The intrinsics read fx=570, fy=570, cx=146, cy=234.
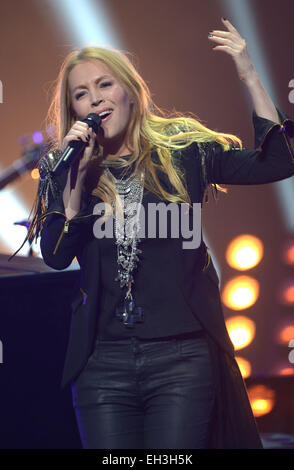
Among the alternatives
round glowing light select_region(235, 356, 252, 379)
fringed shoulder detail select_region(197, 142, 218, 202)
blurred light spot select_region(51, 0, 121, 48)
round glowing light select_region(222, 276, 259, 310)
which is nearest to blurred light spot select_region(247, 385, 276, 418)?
round glowing light select_region(235, 356, 252, 379)

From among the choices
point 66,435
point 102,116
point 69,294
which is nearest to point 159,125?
point 102,116

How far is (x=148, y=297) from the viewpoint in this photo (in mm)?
1303

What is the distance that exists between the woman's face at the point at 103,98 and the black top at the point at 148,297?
0.27 m

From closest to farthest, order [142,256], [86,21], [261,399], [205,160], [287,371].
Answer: [142,256] < [205,160] < [86,21] < [261,399] < [287,371]

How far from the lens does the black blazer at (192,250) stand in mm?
1303

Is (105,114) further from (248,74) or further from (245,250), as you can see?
(245,250)

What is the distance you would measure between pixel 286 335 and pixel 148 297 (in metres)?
2.79

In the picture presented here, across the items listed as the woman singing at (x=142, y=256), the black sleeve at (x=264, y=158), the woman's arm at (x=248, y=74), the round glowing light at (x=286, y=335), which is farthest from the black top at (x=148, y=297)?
the round glowing light at (x=286, y=335)

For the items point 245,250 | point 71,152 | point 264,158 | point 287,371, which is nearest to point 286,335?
point 287,371

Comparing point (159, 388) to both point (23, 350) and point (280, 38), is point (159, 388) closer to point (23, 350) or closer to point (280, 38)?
point (23, 350)

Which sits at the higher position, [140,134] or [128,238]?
[140,134]

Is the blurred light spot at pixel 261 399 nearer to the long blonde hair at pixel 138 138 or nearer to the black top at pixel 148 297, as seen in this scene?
the long blonde hair at pixel 138 138

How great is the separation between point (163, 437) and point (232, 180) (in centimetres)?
65

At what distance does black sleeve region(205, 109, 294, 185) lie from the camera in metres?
1.42
